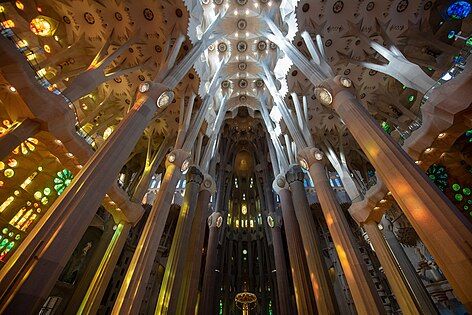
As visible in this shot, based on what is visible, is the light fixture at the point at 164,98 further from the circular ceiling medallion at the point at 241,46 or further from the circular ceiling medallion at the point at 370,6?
the circular ceiling medallion at the point at 370,6

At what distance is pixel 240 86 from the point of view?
20.8m

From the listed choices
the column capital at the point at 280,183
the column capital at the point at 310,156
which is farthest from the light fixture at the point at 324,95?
the column capital at the point at 280,183

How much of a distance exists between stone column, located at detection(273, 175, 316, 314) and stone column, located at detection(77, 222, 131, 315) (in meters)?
8.72

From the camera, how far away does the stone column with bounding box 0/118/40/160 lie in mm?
7344

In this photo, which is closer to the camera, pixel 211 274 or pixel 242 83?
pixel 211 274

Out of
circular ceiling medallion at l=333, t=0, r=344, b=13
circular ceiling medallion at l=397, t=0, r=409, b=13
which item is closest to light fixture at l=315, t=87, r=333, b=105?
circular ceiling medallion at l=333, t=0, r=344, b=13

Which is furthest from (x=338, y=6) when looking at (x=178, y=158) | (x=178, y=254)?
(x=178, y=254)

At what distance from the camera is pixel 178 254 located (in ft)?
35.4

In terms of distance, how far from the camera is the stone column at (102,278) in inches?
396

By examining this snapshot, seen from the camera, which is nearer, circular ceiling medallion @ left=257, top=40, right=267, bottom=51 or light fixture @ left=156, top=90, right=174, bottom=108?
light fixture @ left=156, top=90, right=174, bottom=108

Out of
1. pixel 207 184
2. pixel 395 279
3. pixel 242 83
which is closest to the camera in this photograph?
pixel 395 279

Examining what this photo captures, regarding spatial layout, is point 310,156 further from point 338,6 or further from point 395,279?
point 338,6

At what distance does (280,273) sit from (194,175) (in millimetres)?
8234

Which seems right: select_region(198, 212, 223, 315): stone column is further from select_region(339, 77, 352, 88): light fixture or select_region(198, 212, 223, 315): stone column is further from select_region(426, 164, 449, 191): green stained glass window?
select_region(426, 164, 449, 191): green stained glass window
